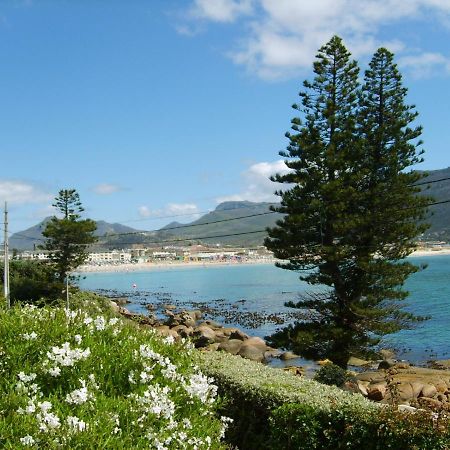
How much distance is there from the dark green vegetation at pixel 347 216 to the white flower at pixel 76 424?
19.1m

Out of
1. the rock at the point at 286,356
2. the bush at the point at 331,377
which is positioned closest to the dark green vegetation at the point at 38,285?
the rock at the point at 286,356

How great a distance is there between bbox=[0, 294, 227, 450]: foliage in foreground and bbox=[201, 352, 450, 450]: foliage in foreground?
8.05ft

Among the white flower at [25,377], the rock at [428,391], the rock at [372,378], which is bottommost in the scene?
the rock at [372,378]

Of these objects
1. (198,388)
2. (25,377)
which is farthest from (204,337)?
(25,377)

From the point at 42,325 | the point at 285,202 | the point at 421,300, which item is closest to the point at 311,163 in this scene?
the point at 285,202

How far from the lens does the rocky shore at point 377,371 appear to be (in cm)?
872

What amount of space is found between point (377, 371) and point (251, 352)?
6305 mm

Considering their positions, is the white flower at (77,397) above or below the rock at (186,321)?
above

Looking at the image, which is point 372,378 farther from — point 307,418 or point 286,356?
point 307,418

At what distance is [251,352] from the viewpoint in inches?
1116

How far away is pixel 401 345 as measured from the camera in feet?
106

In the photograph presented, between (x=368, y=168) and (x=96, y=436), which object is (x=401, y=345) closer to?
(x=368, y=168)

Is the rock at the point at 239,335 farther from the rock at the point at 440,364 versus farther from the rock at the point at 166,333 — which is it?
the rock at the point at 440,364

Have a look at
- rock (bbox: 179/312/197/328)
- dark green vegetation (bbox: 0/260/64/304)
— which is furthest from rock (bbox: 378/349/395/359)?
dark green vegetation (bbox: 0/260/64/304)
